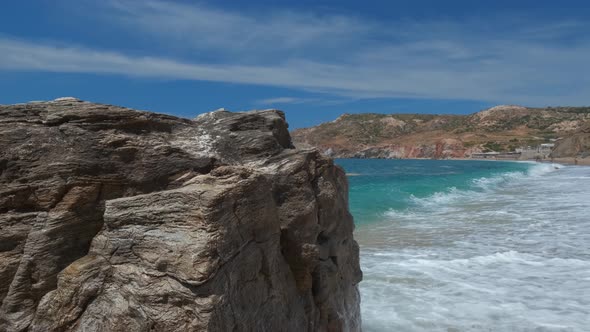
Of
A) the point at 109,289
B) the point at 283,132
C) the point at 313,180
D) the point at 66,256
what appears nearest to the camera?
the point at 109,289

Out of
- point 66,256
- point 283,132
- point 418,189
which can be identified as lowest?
point 418,189

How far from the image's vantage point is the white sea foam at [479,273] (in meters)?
9.06

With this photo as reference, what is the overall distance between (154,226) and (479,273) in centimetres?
1031

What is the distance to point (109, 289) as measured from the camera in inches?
170

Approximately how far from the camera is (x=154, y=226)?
434 centimetres

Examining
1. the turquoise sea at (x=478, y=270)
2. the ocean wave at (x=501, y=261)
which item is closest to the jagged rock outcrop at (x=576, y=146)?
the turquoise sea at (x=478, y=270)

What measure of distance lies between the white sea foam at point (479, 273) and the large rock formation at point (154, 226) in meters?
3.90

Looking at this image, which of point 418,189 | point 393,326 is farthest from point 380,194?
point 393,326

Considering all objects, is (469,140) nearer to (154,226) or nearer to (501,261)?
(501,261)

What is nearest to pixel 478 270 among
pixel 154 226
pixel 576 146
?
pixel 154 226

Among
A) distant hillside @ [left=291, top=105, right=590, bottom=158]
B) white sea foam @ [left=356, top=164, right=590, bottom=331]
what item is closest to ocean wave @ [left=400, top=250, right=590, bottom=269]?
white sea foam @ [left=356, top=164, right=590, bottom=331]

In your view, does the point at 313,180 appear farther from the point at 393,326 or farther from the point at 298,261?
the point at 393,326

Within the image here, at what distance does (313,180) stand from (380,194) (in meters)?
31.1

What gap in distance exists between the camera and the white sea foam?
29.7ft
